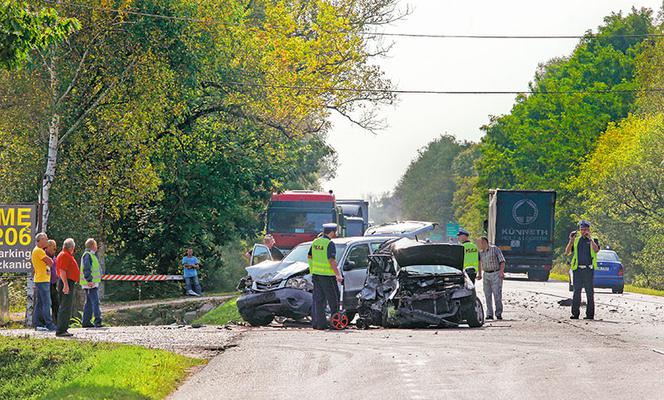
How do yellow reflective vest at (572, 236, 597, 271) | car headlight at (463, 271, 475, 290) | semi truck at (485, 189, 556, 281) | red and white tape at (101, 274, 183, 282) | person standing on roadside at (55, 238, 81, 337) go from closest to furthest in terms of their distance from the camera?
person standing on roadside at (55, 238, 81, 337) → car headlight at (463, 271, 475, 290) → yellow reflective vest at (572, 236, 597, 271) → red and white tape at (101, 274, 183, 282) → semi truck at (485, 189, 556, 281)

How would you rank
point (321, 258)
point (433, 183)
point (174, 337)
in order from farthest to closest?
point (433, 183)
point (321, 258)
point (174, 337)

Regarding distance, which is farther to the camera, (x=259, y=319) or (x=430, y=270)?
(x=259, y=319)

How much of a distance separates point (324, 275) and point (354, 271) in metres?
2.30

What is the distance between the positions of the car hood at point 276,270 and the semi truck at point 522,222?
2444 centimetres

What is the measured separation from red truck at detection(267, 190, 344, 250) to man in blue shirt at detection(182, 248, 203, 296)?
4.83 metres

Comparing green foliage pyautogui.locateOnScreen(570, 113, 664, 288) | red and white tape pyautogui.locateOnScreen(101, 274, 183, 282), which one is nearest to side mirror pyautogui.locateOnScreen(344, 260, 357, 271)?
red and white tape pyautogui.locateOnScreen(101, 274, 183, 282)

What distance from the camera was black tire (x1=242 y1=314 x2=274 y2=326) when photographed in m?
24.2

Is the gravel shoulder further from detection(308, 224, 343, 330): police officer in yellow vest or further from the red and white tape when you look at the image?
the red and white tape

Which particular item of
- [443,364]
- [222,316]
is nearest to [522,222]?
[222,316]

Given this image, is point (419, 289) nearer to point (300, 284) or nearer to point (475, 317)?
point (475, 317)

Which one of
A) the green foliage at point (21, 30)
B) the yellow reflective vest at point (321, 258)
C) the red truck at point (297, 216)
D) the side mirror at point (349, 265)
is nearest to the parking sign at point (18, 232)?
the side mirror at point (349, 265)

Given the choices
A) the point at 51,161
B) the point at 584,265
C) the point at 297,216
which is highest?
the point at 51,161

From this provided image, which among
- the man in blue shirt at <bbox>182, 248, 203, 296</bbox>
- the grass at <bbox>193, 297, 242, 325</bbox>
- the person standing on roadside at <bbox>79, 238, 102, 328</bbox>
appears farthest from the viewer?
the man in blue shirt at <bbox>182, 248, 203, 296</bbox>

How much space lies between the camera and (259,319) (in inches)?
957
